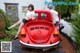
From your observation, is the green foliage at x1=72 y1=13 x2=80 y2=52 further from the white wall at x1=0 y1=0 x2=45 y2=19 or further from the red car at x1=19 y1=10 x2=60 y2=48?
the white wall at x1=0 y1=0 x2=45 y2=19

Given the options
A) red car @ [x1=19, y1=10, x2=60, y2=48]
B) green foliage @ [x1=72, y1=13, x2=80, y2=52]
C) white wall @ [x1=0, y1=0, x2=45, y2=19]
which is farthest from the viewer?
white wall @ [x1=0, y1=0, x2=45, y2=19]

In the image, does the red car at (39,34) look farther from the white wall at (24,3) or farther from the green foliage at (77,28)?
the white wall at (24,3)

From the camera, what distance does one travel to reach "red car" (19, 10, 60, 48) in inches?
435

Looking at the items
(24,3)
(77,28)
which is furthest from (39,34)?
(24,3)

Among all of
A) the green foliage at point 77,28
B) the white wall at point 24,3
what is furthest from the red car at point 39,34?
the white wall at point 24,3

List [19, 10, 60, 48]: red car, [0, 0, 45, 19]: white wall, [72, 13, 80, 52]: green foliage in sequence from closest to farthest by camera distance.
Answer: [19, 10, 60, 48]: red car → [72, 13, 80, 52]: green foliage → [0, 0, 45, 19]: white wall

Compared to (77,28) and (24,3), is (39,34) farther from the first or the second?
(24,3)

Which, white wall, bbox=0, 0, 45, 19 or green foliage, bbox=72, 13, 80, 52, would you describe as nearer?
green foliage, bbox=72, 13, 80, 52

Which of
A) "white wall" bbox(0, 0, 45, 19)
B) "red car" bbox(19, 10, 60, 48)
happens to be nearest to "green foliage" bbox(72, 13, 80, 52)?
"red car" bbox(19, 10, 60, 48)

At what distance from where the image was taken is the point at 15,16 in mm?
21062

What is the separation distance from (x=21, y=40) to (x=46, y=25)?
1025 millimetres

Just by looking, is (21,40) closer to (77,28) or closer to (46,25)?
(46,25)

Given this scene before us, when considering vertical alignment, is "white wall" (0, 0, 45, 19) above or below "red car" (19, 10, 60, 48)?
below

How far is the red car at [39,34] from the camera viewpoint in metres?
11.1
